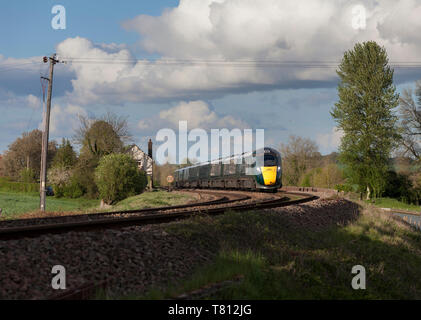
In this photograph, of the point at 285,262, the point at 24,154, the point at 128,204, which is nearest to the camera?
the point at 285,262

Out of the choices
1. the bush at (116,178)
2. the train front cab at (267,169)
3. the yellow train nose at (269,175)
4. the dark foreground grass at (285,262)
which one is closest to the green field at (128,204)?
the bush at (116,178)

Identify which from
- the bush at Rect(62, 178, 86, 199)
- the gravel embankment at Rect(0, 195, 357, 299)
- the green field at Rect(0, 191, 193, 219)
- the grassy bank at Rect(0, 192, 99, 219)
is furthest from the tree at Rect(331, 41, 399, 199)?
the gravel embankment at Rect(0, 195, 357, 299)

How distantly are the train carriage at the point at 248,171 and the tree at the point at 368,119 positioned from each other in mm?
15626

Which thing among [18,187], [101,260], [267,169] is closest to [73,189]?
[18,187]

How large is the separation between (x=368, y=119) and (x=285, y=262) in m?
41.7

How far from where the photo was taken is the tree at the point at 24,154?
287 feet

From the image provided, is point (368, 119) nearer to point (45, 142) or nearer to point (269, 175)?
point (269, 175)

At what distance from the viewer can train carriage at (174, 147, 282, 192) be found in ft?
100

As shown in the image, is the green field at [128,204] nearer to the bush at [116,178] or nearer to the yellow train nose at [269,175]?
the bush at [116,178]

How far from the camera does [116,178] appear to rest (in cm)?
4275
